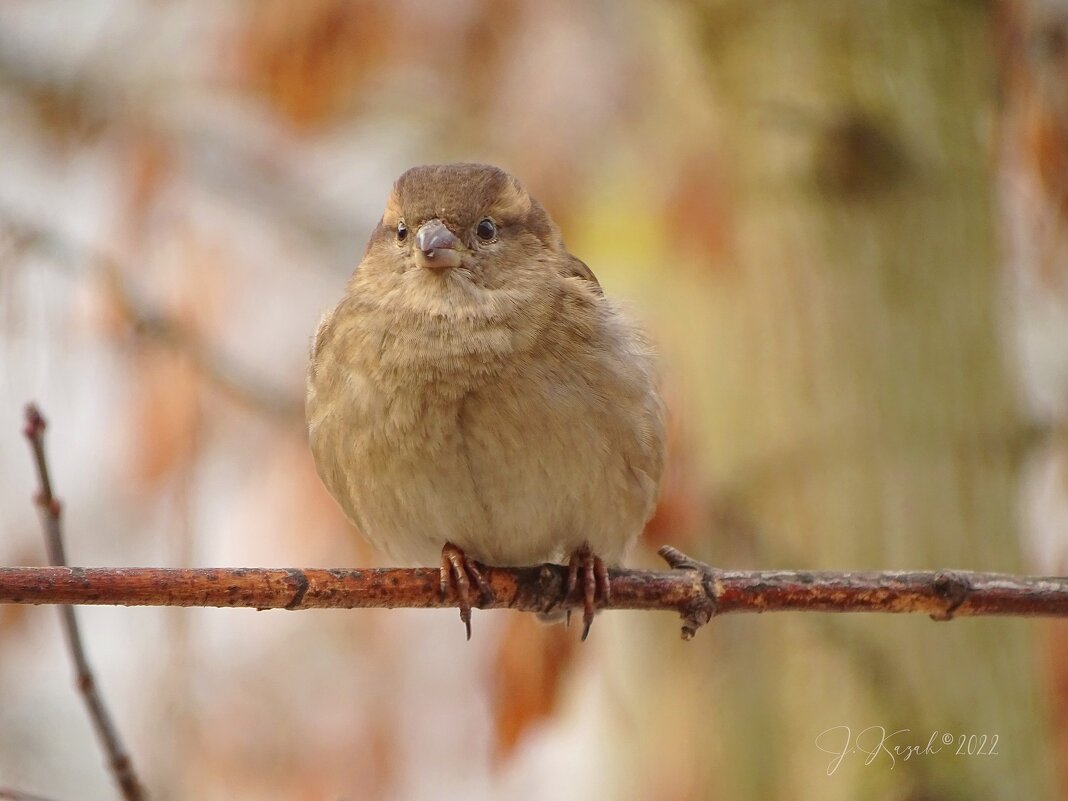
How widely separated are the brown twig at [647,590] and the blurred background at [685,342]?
0.83 metres

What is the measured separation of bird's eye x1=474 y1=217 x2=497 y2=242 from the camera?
11.3ft

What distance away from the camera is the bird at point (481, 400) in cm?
310

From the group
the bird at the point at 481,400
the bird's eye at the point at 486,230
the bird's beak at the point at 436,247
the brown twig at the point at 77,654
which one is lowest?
the brown twig at the point at 77,654

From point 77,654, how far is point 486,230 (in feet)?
5.26

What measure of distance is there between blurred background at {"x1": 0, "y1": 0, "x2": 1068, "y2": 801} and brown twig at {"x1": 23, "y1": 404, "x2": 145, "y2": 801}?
752 mm

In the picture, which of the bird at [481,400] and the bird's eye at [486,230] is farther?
the bird's eye at [486,230]

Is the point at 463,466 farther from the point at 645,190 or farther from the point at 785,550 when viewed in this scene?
the point at 645,190

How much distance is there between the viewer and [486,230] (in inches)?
136

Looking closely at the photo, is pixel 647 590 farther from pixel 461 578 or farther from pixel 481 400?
pixel 481 400

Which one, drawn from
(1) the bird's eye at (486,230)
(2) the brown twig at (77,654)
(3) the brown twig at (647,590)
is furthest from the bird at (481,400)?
(2) the brown twig at (77,654)

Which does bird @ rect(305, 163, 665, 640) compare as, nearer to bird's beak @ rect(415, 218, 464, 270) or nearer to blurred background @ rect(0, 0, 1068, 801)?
bird's beak @ rect(415, 218, 464, 270)

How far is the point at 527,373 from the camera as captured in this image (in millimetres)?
3137

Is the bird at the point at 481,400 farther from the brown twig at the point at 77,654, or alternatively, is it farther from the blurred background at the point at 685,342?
the brown twig at the point at 77,654

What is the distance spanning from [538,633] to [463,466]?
0.70m
